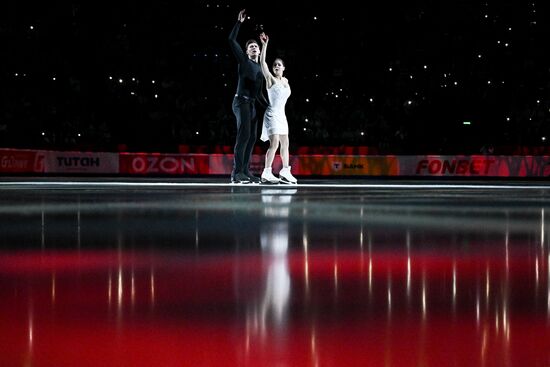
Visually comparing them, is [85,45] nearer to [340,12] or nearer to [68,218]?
[340,12]

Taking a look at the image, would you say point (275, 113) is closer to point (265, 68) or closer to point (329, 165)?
point (265, 68)

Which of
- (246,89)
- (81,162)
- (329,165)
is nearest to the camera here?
(246,89)

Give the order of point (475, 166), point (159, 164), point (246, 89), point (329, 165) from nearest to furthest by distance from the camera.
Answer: point (246, 89), point (159, 164), point (475, 166), point (329, 165)

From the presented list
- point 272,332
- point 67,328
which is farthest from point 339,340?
point 67,328

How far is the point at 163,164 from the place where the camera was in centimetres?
2059

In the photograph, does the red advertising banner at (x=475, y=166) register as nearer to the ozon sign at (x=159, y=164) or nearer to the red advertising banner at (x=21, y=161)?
the ozon sign at (x=159, y=164)

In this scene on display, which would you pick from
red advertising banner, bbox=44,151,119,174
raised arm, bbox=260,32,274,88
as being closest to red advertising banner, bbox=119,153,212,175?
red advertising banner, bbox=44,151,119,174

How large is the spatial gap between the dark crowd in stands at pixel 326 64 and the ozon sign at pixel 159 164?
2230 millimetres

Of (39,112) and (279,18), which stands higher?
(279,18)

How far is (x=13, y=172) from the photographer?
1914 centimetres

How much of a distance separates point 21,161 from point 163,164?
115 inches

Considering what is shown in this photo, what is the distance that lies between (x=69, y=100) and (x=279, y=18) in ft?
17.4

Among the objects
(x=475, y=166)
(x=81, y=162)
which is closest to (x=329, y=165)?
(x=475, y=166)

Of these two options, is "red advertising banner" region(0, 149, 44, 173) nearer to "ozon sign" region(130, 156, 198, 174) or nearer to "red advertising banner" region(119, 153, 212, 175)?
"red advertising banner" region(119, 153, 212, 175)
